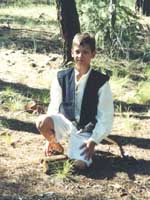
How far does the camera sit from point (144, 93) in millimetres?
7465

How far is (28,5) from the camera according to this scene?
16.0 metres

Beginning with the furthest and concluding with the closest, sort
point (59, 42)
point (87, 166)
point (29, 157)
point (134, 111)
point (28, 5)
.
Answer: point (28, 5) < point (59, 42) < point (134, 111) < point (29, 157) < point (87, 166)

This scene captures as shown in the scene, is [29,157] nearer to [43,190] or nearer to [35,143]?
[35,143]

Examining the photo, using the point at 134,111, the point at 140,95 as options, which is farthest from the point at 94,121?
the point at 140,95

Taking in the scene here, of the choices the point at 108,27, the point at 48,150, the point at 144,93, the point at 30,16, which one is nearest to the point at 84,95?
the point at 48,150

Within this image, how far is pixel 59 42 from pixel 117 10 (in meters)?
1.59

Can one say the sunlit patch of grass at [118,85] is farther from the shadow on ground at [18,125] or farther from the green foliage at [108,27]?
the shadow on ground at [18,125]

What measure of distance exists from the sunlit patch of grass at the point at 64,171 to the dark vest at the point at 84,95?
0.43m

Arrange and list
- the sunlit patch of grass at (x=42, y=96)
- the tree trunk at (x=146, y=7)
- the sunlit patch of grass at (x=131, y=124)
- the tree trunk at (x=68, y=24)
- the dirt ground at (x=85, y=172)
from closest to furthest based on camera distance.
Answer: the dirt ground at (x=85, y=172) → the sunlit patch of grass at (x=131, y=124) → the sunlit patch of grass at (x=42, y=96) → the tree trunk at (x=68, y=24) → the tree trunk at (x=146, y=7)

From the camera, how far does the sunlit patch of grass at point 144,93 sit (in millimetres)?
7348

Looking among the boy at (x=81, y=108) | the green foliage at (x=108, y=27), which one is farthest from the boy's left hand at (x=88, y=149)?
the green foliage at (x=108, y=27)

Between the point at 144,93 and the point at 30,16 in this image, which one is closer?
the point at 144,93

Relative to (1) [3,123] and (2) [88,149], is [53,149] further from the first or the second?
(1) [3,123]

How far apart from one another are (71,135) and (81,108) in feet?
0.87
